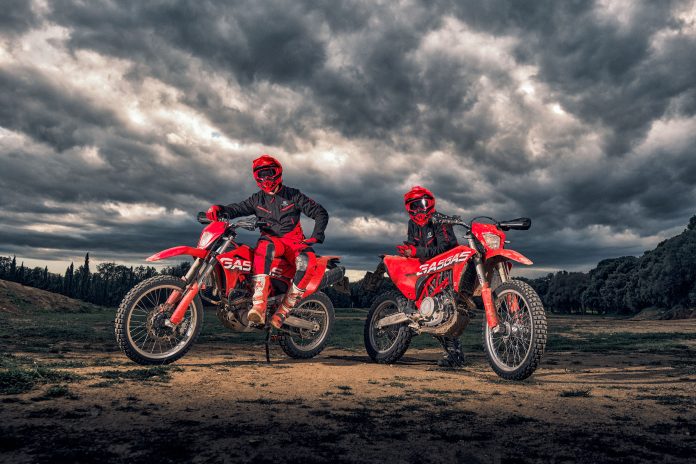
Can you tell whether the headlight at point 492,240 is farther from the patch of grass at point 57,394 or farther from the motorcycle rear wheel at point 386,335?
the patch of grass at point 57,394

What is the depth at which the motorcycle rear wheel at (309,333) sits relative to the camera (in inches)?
295

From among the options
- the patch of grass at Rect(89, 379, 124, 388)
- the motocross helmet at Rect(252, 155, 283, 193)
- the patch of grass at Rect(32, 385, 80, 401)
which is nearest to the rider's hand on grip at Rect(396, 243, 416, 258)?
the motocross helmet at Rect(252, 155, 283, 193)

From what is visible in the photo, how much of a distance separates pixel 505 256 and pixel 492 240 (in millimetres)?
329

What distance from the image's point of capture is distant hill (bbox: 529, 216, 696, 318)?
47906mm

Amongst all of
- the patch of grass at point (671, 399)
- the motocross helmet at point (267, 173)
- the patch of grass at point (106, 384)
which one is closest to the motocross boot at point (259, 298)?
the motocross helmet at point (267, 173)

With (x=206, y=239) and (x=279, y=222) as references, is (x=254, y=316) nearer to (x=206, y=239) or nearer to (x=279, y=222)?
(x=206, y=239)

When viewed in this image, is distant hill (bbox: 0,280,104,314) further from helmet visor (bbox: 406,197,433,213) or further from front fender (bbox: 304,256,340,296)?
helmet visor (bbox: 406,197,433,213)

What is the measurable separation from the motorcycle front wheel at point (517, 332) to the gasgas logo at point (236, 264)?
3.20m

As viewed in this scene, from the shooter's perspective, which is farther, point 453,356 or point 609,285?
point 609,285

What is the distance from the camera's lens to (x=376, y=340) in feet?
25.9

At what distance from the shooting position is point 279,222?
7320 mm

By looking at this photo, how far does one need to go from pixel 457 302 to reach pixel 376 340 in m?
1.86

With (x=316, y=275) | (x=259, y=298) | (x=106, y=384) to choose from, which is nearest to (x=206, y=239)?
(x=259, y=298)

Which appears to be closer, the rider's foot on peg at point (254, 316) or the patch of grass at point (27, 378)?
the patch of grass at point (27, 378)
